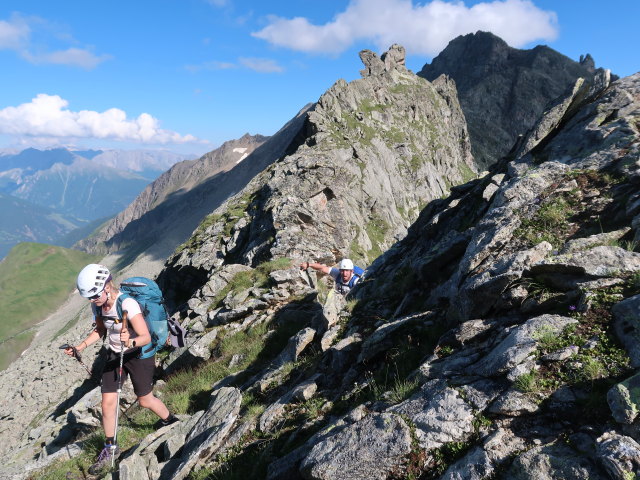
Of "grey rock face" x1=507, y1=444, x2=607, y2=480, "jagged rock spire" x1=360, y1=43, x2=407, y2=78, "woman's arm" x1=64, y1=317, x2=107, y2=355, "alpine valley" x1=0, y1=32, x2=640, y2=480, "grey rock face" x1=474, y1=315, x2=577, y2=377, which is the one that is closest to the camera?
"grey rock face" x1=507, y1=444, x2=607, y2=480

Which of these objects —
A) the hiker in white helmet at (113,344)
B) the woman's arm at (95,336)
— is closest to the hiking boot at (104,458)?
the hiker in white helmet at (113,344)

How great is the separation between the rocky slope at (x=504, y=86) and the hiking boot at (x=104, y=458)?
497 ft

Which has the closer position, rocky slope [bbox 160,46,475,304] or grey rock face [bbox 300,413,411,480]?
grey rock face [bbox 300,413,411,480]

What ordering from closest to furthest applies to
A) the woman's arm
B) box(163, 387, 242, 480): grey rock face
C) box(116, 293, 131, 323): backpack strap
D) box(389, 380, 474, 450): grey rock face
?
box(389, 380, 474, 450): grey rock face → box(163, 387, 242, 480): grey rock face → box(116, 293, 131, 323): backpack strap → the woman's arm

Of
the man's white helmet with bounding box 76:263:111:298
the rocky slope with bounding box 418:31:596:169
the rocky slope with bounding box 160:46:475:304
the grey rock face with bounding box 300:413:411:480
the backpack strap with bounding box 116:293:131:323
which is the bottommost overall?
the grey rock face with bounding box 300:413:411:480

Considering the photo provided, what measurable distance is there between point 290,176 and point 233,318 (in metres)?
30.9

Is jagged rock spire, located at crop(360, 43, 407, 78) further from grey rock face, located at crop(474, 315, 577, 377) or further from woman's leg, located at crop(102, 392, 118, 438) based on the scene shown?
grey rock face, located at crop(474, 315, 577, 377)

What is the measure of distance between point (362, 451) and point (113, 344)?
20.7 feet

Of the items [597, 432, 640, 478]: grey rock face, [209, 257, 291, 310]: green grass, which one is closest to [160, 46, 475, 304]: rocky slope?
[209, 257, 291, 310]: green grass

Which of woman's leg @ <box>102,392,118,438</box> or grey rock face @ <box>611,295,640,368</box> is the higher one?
grey rock face @ <box>611,295,640,368</box>

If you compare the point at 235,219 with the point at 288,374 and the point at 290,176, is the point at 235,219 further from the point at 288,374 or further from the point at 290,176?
the point at 288,374

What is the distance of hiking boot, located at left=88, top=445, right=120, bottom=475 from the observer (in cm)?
807

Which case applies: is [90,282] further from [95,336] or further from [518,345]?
[518,345]

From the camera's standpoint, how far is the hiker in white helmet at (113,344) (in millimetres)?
7820
